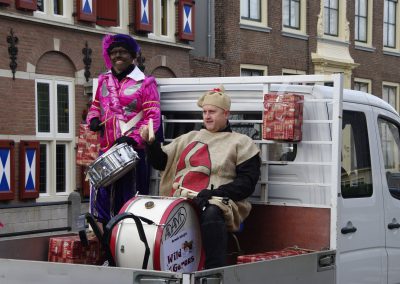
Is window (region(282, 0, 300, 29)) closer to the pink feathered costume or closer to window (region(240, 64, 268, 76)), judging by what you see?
window (region(240, 64, 268, 76))

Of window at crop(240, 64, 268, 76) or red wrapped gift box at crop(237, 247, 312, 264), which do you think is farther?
window at crop(240, 64, 268, 76)

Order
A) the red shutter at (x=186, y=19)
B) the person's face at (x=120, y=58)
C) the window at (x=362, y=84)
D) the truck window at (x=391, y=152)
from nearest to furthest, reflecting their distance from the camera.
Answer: the person's face at (x=120, y=58) → the truck window at (x=391, y=152) → the red shutter at (x=186, y=19) → the window at (x=362, y=84)

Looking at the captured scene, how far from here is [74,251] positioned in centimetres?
518

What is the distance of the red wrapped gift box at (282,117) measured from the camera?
535 cm

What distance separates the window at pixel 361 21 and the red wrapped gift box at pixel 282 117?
23019mm

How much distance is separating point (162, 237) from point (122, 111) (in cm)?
144

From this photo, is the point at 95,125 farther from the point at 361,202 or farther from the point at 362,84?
the point at 362,84

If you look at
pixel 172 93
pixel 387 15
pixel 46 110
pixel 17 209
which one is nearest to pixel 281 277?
pixel 172 93

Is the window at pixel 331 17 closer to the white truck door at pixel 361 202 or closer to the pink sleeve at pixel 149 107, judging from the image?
the white truck door at pixel 361 202

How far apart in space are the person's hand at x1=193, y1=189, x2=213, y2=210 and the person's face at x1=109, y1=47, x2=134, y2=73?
1271 mm

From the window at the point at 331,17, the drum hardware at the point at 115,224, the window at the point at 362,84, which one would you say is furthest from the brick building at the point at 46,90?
the window at the point at 362,84

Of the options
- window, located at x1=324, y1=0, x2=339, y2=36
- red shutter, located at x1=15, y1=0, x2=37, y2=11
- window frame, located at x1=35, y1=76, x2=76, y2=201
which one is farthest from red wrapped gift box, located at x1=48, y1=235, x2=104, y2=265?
window, located at x1=324, y1=0, x2=339, y2=36

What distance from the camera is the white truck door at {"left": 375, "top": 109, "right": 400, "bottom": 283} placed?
19.7 ft

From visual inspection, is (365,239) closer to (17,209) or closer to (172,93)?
(172,93)
